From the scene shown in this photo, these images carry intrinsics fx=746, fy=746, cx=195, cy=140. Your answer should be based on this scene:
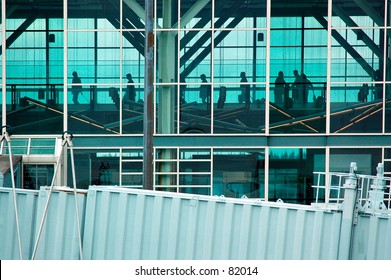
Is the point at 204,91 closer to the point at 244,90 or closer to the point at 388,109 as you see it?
the point at 244,90

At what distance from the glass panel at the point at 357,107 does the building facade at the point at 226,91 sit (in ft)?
0.10

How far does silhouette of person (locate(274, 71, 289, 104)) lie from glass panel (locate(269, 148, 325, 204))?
1.61 metres

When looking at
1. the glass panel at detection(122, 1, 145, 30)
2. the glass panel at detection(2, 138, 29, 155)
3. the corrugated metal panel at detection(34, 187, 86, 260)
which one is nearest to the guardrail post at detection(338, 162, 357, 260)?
the corrugated metal panel at detection(34, 187, 86, 260)

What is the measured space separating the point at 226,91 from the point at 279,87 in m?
1.66

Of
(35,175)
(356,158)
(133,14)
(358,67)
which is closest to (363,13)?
(358,67)

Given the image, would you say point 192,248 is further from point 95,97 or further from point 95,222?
point 95,97

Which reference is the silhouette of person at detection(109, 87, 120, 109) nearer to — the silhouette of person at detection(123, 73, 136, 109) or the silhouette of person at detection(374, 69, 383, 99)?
the silhouette of person at detection(123, 73, 136, 109)

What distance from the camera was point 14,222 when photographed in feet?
42.5

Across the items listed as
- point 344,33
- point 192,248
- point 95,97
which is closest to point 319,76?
point 344,33

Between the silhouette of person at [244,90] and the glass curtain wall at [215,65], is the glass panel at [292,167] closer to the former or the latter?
the glass curtain wall at [215,65]
